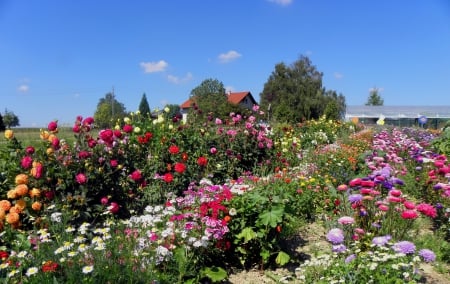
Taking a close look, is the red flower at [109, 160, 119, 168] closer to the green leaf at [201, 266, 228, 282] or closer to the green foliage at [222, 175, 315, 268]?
the green foliage at [222, 175, 315, 268]

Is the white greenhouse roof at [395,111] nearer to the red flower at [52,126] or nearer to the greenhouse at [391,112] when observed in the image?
the greenhouse at [391,112]

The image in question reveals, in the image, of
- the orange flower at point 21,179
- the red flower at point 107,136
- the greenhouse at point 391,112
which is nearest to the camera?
the orange flower at point 21,179

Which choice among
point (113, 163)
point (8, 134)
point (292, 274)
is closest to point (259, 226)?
point (292, 274)

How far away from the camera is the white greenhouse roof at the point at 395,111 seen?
44375 mm

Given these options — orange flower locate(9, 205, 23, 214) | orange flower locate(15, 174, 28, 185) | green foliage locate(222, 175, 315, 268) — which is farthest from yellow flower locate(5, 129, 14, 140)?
green foliage locate(222, 175, 315, 268)

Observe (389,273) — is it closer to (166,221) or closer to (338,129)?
(166,221)

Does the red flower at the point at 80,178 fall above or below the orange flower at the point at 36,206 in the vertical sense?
above

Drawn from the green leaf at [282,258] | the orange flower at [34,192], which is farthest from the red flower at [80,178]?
the green leaf at [282,258]

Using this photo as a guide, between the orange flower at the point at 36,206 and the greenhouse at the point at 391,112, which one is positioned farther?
the greenhouse at the point at 391,112

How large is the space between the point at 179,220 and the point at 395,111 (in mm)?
49776

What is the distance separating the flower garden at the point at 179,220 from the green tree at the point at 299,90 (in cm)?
4283

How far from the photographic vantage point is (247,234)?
311cm

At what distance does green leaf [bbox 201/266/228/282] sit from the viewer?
2888 mm

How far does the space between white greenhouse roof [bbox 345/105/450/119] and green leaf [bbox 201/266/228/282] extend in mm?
46185
